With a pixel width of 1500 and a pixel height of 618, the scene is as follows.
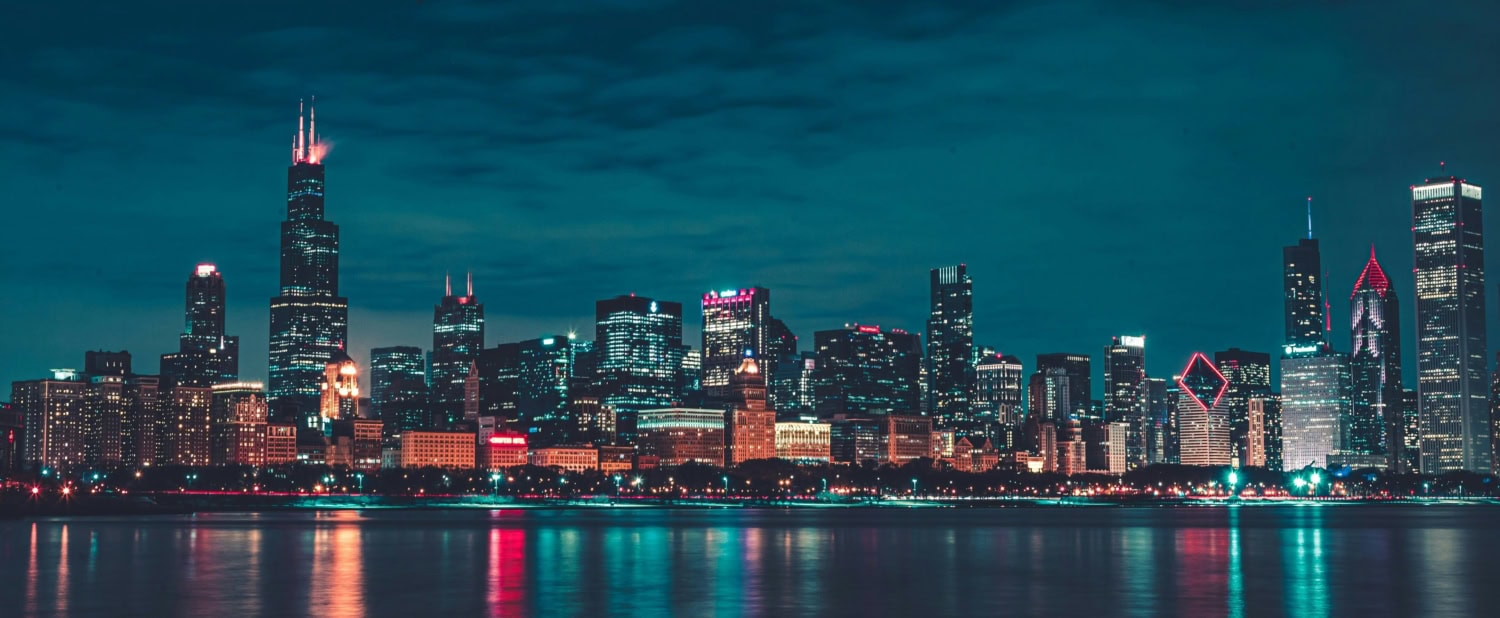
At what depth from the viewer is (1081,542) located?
113 meters

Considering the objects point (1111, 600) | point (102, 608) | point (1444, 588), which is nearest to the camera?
point (102, 608)

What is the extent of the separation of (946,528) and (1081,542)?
35.9 meters

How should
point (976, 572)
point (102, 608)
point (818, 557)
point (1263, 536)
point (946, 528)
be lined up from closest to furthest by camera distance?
point (102, 608) < point (976, 572) < point (818, 557) < point (1263, 536) < point (946, 528)

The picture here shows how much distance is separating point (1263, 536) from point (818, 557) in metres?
51.1

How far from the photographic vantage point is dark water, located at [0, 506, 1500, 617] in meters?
58.1

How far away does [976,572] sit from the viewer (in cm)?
7775

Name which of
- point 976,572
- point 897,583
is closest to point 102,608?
point 897,583

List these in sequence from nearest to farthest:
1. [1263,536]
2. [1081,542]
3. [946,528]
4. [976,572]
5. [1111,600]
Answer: [1111,600] < [976,572] < [1081,542] < [1263,536] < [946,528]

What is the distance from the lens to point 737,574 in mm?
75562

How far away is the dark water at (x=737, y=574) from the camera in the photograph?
58.1 m

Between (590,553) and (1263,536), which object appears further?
(1263,536)

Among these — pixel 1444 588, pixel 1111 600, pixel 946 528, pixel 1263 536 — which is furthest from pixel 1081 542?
pixel 1111 600

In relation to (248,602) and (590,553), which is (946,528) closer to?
(590,553)

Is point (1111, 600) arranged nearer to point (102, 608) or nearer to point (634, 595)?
point (634, 595)
